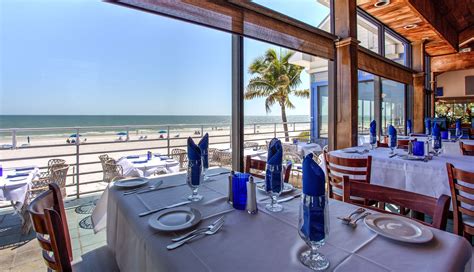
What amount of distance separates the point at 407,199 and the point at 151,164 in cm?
316

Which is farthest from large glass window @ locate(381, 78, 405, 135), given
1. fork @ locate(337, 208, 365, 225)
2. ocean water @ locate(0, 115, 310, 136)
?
ocean water @ locate(0, 115, 310, 136)

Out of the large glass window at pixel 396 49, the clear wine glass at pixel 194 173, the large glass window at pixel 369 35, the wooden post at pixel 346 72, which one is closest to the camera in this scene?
the clear wine glass at pixel 194 173

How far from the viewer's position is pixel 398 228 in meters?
0.89

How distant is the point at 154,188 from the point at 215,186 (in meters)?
0.36

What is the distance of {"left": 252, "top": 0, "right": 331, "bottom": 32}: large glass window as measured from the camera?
98.7 inches

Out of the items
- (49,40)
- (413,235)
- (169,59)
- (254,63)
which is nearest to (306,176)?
(413,235)

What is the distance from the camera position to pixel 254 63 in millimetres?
9711

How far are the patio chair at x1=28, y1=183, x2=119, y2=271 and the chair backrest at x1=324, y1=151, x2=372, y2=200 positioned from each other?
176 cm

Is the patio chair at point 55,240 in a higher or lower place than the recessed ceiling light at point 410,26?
lower

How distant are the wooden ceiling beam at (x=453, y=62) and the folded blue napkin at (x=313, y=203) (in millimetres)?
8027

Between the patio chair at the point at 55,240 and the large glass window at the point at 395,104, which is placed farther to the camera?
the large glass window at the point at 395,104

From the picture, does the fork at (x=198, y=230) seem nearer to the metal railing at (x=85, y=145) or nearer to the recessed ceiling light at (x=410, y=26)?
the metal railing at (x=85, y=145)

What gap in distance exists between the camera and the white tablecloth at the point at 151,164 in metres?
3.50

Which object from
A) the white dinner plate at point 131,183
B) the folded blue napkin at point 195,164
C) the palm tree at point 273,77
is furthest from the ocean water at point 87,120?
the folded blue napkin at point 195,164
